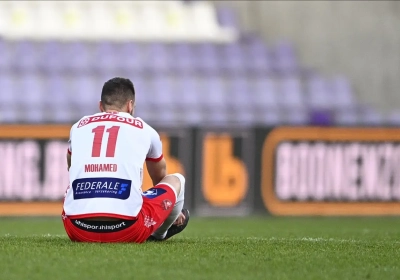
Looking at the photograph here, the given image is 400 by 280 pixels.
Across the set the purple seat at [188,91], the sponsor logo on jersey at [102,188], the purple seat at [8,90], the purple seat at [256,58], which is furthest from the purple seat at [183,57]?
the sponsor logo on jersey at [102,188]

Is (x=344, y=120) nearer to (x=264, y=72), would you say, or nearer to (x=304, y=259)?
(x=264, y=72)

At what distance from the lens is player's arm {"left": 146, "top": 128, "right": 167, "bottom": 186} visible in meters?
5.91

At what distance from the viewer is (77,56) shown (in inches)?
603

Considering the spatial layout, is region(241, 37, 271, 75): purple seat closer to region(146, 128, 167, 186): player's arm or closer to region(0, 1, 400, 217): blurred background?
region(0, 1, 400, 217): blurred background

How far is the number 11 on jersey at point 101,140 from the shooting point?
5691mm

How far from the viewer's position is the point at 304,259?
17.2ft

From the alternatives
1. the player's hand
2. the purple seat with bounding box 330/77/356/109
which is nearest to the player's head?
the player's hand

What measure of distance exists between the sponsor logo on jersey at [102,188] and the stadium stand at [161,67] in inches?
323

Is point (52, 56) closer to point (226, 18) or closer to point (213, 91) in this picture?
point (213, 91)

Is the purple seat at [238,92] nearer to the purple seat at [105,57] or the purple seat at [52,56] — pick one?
the purple seat at [105,57]

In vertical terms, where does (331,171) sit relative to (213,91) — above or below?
below

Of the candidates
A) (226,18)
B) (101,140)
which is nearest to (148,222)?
(101,140)

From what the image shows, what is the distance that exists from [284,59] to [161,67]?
2228mm

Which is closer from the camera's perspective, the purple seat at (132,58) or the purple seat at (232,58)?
the purple seat at (132,58)
